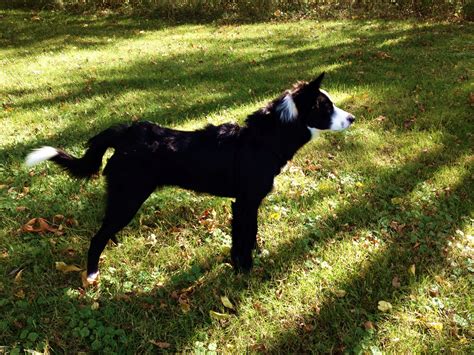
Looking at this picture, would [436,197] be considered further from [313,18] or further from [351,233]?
[313,18]

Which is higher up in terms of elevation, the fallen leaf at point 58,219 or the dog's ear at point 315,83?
the dog's ear at point 315,83

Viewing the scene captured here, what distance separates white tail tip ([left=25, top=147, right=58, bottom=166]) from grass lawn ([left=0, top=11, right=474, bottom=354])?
3.33 ft

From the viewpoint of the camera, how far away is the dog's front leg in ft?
10.8

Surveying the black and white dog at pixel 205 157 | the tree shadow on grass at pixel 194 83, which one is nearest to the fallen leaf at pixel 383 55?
the tree shadow on grass at pixel 194 83

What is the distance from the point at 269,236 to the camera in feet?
13.0

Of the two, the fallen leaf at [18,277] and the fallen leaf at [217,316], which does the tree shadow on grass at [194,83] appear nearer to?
the fallen leaf at [18,277]

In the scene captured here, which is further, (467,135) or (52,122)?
(52,122)

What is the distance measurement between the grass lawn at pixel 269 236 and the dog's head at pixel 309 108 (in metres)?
1.13

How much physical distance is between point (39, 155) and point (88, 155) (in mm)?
353

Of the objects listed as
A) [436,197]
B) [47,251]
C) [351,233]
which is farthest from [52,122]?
[436,197]

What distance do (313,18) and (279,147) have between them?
496 inches

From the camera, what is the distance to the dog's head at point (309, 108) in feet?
10.5

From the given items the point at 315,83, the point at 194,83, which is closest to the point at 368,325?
the point at 315,83

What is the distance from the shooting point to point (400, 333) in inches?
114
